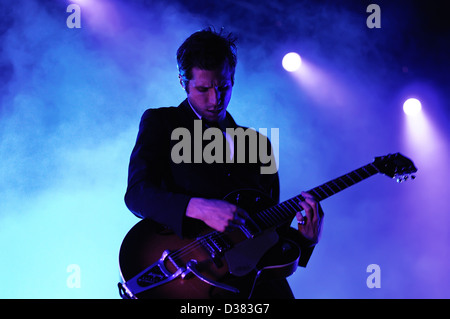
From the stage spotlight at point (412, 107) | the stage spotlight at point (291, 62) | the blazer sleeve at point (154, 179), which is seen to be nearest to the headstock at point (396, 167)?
the blazer sleeve at point (154, 179)

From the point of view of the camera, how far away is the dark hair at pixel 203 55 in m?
2.41

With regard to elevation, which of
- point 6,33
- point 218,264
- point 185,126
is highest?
point 6,33

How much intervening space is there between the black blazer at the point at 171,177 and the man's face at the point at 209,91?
8 cm

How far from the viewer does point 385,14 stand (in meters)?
5.02

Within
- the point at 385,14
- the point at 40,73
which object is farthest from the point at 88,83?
the point at 385,14

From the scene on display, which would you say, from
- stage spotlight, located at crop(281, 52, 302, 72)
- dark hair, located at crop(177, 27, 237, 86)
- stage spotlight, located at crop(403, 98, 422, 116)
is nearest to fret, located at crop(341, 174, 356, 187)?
dark hair, located at crop(177, 27, 237, 86)

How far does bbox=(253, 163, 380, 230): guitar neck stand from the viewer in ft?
6.75

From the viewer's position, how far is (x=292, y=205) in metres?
2.19

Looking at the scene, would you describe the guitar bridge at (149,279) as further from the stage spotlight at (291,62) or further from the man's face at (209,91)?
the stage spotlight at (291,62)

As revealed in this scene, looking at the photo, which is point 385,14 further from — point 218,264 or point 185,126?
point 218,264

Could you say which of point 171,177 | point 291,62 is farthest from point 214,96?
point 291,62

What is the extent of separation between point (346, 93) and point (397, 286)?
266 cm

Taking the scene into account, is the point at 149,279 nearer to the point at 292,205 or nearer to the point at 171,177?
the point at 171,177

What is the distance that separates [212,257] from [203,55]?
4.07ft
